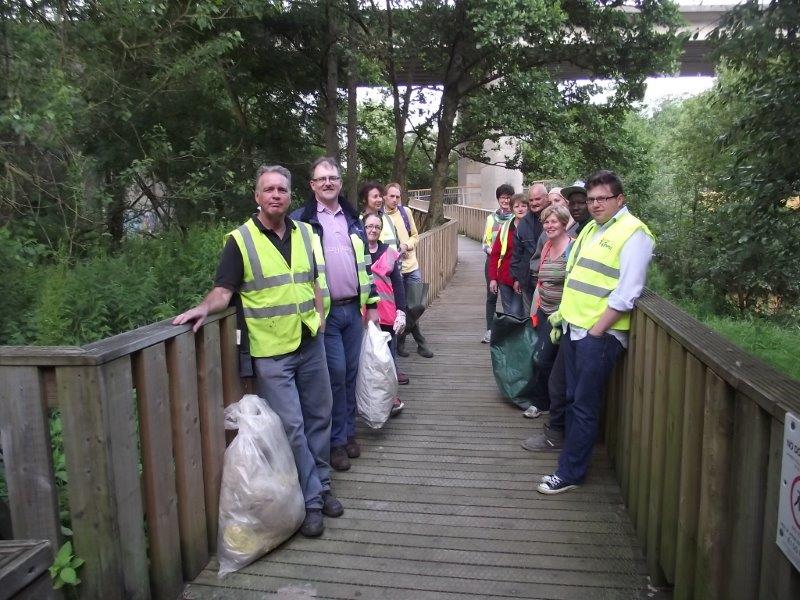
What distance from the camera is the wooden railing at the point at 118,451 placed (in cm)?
238

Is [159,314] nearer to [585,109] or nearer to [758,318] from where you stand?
[585,109]

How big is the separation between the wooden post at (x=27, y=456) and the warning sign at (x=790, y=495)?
7.81 ft

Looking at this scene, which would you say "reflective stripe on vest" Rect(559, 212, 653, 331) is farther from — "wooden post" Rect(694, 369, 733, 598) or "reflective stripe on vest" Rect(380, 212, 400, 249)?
"reflective stripe on vest" Rect(380, 212, 400, 249)

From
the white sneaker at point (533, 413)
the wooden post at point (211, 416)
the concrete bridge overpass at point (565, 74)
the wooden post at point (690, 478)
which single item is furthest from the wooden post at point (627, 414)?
the concrete bridge overpass at point (565, 74)

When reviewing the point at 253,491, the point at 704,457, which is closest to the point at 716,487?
the point at 704,457

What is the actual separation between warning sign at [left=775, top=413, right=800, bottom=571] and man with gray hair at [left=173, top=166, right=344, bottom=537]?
2.26 m

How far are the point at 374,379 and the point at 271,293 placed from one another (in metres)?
1.57

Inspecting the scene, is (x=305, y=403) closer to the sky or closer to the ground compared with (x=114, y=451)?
closer to the ground

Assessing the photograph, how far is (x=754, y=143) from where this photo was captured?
6652 millimetres

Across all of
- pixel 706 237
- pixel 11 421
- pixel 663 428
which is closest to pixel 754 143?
pixel 663 428

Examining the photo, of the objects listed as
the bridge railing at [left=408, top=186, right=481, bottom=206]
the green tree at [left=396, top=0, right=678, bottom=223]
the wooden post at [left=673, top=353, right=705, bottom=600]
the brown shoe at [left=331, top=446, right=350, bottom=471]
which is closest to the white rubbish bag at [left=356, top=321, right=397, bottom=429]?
the brown shoe at [left=331, top=446, right=350, bottom=471]

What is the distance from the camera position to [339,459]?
430 cm

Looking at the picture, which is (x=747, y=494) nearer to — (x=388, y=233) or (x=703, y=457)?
(x=703, y=457)

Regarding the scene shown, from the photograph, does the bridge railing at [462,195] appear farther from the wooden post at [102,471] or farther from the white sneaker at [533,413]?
the wooden post at [102,471]
